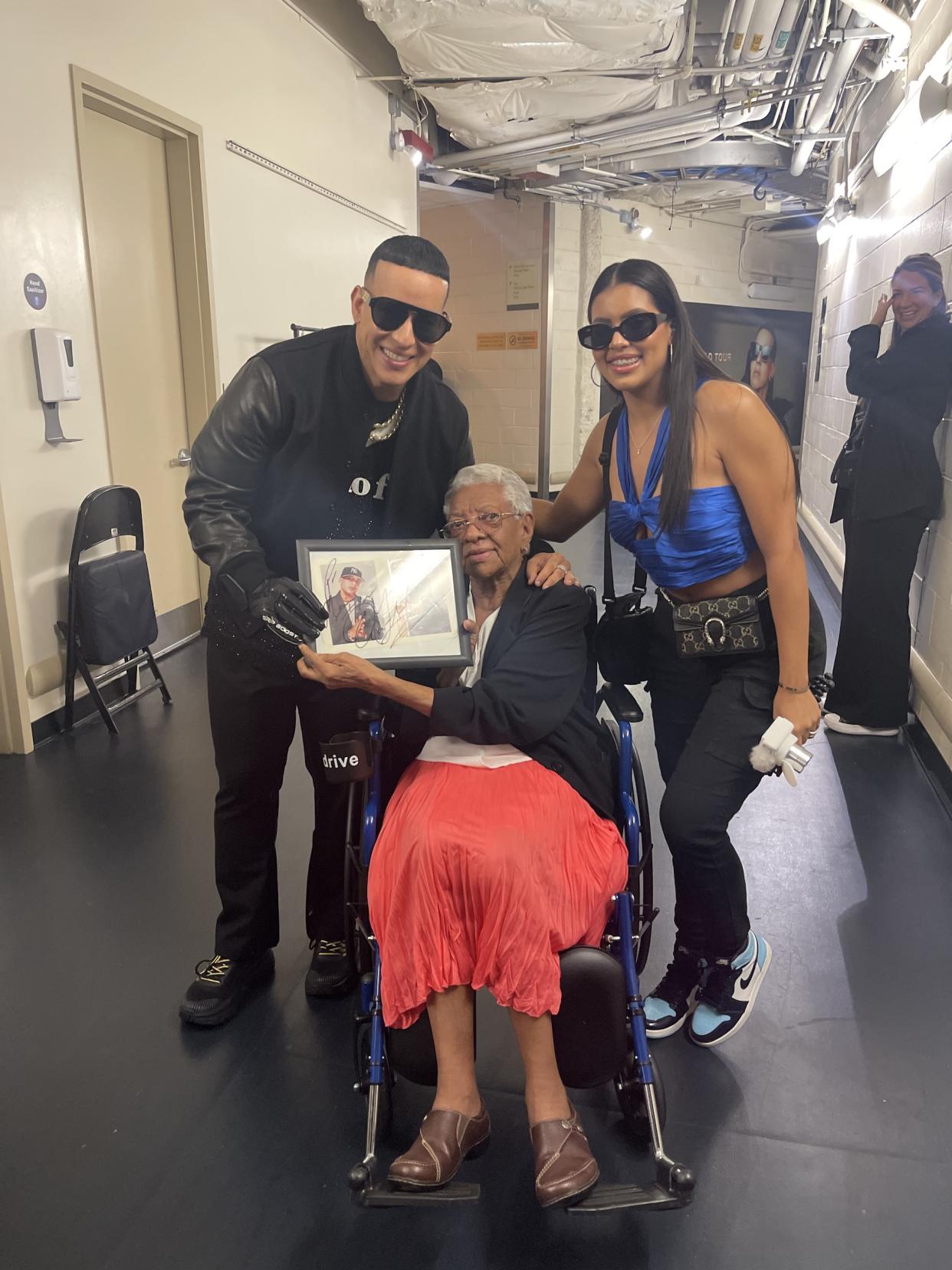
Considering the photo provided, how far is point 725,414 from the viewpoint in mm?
1628

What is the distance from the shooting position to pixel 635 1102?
5.26ft

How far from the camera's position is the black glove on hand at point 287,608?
5.07 feet

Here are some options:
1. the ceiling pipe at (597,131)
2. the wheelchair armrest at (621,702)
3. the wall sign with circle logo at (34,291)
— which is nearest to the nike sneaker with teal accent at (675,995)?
the wheelchair armrest at (621,702)

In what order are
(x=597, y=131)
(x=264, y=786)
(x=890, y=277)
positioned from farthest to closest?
(x=597, y=131) → (x=890, y=277) → (x=264, y=786)

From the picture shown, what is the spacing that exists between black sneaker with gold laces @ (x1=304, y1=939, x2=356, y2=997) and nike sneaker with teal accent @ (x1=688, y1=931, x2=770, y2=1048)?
2.59 feet

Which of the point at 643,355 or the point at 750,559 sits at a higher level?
the point at 643,355

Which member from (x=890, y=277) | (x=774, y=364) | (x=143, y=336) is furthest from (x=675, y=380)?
(x=774, y=364)

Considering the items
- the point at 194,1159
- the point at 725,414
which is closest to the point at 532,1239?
the point at 194,1159

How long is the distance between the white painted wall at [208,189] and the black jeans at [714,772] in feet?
8.55

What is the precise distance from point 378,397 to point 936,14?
3711mm

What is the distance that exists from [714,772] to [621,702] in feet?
0.78

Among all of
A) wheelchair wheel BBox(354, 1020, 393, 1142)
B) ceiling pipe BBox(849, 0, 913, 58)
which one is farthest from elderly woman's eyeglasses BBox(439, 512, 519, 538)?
ceiling pipe BBox(849, 0, 913, 58)

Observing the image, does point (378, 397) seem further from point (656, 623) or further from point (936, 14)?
point (936, 14)

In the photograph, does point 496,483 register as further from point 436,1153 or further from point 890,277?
point 890,277
